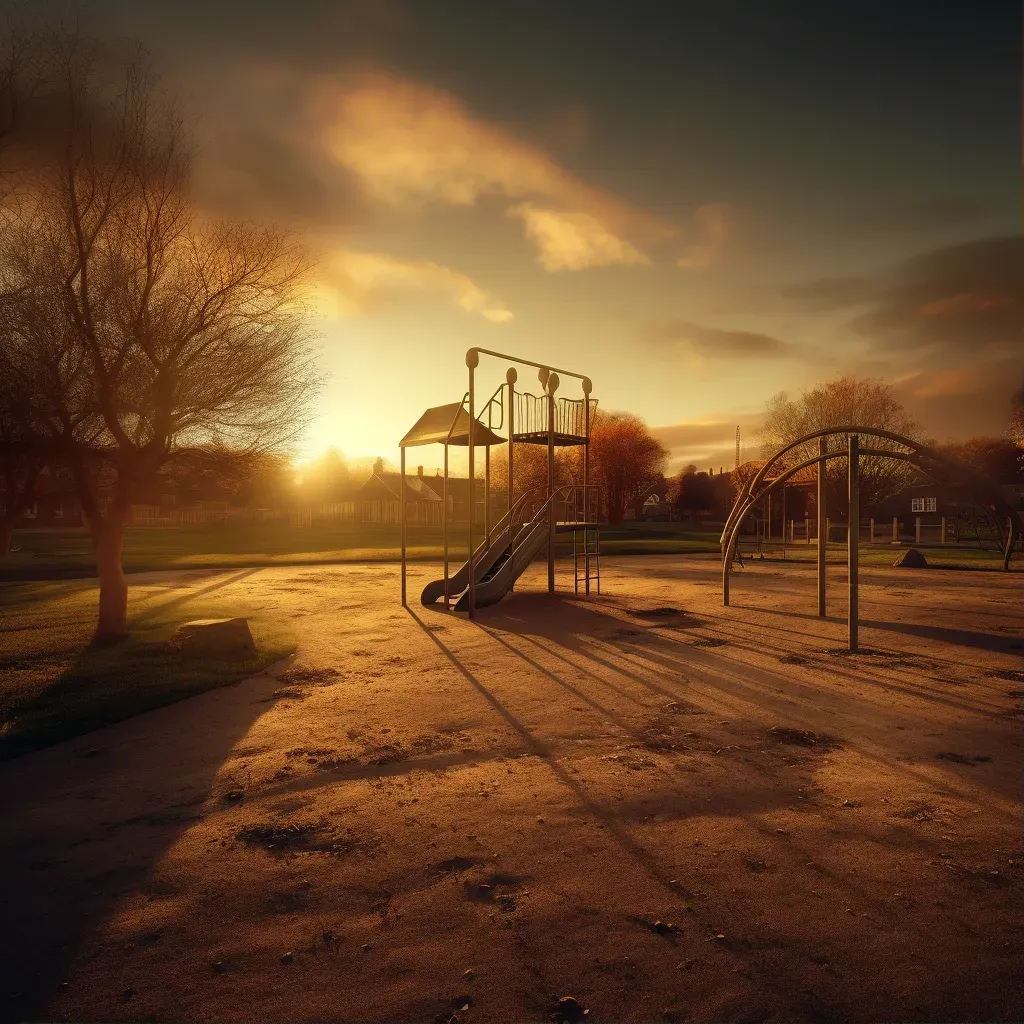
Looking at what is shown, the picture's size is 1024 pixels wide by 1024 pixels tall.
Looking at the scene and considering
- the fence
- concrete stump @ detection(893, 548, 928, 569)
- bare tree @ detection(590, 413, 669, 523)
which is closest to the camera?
concrete stump @ detection(893, 548, 928, 569)

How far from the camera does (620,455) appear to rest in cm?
5725

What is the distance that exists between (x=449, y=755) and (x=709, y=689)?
11.1ft

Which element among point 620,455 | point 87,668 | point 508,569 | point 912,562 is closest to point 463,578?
point 508,569

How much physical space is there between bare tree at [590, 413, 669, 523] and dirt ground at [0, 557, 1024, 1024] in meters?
49.2

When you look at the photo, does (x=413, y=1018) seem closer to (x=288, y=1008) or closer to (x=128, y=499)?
(x=288, y=1008)

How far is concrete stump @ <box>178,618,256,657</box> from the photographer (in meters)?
9.28

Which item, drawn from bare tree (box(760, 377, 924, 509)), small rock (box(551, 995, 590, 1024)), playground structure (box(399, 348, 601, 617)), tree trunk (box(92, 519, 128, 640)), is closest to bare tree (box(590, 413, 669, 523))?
bare tree (box(760, 377, 924, 509))

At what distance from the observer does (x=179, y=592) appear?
1658cm

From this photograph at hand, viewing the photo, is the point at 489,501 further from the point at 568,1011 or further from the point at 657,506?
the point at 657,506

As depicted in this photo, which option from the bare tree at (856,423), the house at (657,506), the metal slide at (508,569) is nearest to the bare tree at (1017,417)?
the bare tree at (856,423)

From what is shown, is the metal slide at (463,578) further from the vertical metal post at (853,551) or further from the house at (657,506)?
the house at (657,506)

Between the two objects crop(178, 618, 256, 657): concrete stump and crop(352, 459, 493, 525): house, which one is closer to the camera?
crop(178, 618, 256, 657): concrete stump

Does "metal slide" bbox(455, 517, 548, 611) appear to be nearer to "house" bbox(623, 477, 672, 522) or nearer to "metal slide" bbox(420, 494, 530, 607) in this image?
"metal slide" bbox(420, 494, 530, 607)

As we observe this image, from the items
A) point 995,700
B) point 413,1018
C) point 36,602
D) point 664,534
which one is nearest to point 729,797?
point 413,1018
